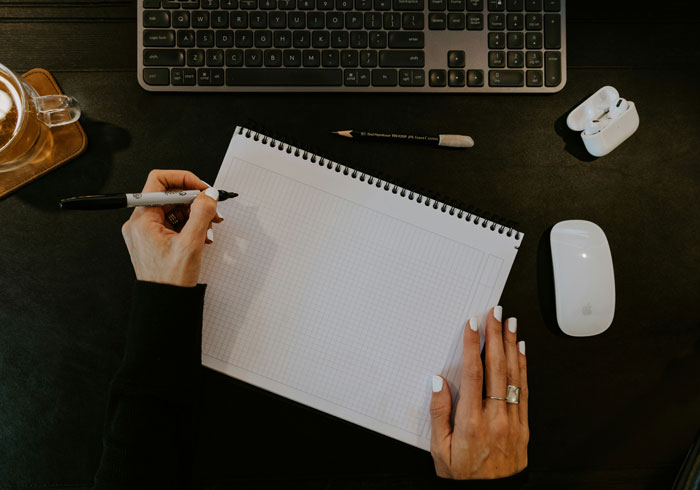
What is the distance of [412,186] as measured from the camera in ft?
2.56

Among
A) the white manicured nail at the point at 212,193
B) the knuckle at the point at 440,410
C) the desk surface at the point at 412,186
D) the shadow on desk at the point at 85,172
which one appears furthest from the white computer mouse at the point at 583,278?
the shadow on desk at the point at 85,172

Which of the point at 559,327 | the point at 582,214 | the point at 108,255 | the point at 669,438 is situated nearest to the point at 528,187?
the point at 582,214

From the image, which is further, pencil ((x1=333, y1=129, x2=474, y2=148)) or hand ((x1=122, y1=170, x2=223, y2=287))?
pencil ((x1=333, y1=129, x2=474, y2=148))

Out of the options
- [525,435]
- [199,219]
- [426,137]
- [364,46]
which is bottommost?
[525,435]

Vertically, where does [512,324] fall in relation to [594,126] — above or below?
below

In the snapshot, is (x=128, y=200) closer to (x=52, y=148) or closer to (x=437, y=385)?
(x=52, y=148)

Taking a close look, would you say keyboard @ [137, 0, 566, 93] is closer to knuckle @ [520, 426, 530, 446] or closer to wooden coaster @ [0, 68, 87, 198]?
wooden coaster @ [0, 68, 87, 198]

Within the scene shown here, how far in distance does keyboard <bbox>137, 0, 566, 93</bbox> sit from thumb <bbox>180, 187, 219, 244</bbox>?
8.2 inches

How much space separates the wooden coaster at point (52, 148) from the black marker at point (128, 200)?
0.12 metres

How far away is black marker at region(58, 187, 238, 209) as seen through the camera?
2.18 feet

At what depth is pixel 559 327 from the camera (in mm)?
779

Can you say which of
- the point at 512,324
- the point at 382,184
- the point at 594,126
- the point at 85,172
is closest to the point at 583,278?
the point at 512,324

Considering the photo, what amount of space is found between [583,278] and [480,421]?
0.28 metres

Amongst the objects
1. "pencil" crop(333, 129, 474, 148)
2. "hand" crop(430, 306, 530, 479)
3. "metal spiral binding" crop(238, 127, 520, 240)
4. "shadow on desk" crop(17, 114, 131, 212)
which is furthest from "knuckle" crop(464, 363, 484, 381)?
"shadow on desk" crop(17, 114, 131, 212)
